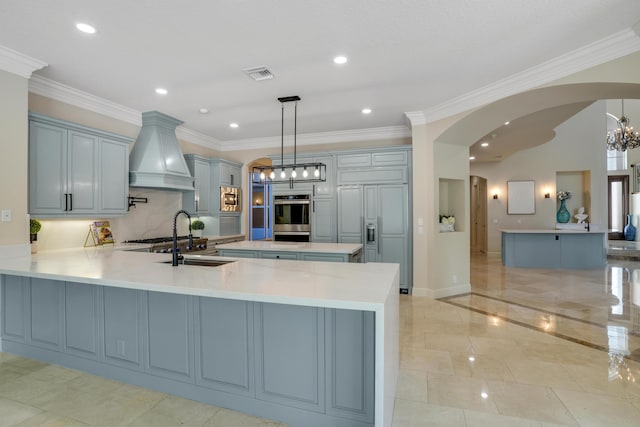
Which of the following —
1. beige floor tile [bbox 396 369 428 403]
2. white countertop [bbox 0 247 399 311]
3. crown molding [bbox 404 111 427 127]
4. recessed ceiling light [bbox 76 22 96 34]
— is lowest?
beige floor tile [bbox 396 369 428 403]

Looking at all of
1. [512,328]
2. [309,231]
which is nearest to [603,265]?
[512,328]

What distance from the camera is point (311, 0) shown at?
2.32 m

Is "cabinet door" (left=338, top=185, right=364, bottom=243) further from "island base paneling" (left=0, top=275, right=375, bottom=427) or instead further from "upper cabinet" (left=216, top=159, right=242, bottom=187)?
"island base paneling" (left=0, top=275, right=375, bottom=427)

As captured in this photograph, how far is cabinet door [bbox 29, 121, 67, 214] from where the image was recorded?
11.1 ft

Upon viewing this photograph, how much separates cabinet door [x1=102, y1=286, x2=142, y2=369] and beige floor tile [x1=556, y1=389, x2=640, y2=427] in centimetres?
308

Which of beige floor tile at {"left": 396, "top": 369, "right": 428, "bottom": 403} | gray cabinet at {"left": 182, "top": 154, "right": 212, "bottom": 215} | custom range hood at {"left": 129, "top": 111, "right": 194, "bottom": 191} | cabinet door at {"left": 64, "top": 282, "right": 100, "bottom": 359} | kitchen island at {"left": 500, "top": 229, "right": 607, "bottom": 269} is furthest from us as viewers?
kitchen island at {"left": 500, "top": 229, "right": 607, "bottom": 269}

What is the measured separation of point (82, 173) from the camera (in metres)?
3.89

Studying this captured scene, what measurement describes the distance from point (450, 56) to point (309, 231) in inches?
139

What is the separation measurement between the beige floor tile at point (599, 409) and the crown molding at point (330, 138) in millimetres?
4386

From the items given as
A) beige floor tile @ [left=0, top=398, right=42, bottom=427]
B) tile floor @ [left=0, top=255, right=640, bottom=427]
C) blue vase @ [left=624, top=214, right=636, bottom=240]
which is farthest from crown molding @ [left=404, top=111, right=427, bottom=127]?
blue vase @ [left=624, top=214, right=636, bottom=240]

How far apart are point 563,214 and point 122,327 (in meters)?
11.1

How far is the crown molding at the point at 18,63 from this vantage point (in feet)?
9.77

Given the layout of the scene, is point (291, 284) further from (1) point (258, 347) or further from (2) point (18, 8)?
(2) point (18, 8)

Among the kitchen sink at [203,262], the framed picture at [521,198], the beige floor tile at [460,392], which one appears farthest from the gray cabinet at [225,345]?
the framed picture at [521,198]
